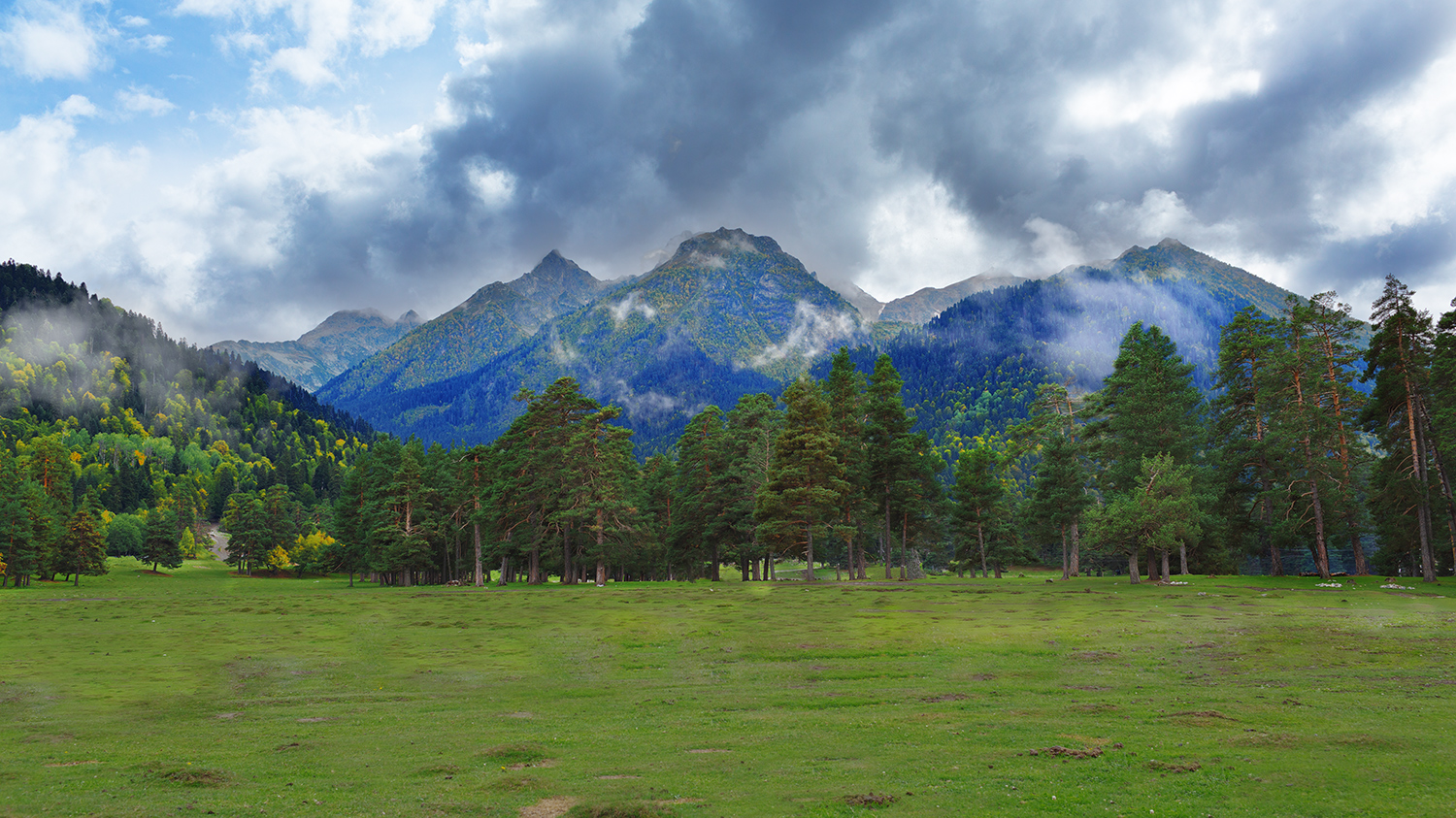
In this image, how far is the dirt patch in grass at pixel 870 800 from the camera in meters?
12.1

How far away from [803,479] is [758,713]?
164 ft

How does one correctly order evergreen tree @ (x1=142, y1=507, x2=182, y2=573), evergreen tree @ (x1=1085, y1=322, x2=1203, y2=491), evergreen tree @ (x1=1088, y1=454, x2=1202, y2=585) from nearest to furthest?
evergreen tree @ (x1=1088, y1=454, x2=1202, y2=585), evergreen tree @ (x1=1085, y1=322, x2=1203, y2=491), evergreen tree @ (x1=142, y1=507, x2=182, y2=573)

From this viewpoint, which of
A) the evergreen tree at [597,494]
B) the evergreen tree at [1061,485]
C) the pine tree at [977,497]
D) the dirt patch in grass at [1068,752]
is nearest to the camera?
the dirt patch in grass at [1068,752]

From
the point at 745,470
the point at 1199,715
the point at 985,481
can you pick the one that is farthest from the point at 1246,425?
the point at 1199,715

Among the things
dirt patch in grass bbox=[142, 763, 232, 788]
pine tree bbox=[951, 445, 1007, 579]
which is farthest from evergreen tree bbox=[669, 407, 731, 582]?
dirt patch in grass bbox=[142, 763, 232, 788]

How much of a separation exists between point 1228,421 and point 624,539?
57.1m

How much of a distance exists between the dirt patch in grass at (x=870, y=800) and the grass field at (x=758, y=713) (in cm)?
13

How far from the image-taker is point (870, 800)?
12.3 metres

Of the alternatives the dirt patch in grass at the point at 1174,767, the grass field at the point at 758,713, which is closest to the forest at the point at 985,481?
the grass field at the point at 758,713

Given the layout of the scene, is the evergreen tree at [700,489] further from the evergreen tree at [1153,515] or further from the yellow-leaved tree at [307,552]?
the yellow-leaved tree at [307,552]

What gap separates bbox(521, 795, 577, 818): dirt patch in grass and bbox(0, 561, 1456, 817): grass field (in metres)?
0.11

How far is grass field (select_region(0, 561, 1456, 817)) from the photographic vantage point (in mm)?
12820

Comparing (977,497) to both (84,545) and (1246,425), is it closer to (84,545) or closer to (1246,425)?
(1246,425)

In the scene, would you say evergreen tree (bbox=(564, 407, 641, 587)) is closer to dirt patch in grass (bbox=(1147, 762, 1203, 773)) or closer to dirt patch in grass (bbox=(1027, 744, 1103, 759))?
dirt patch in grass (bbox=(1027, 744, 1103, 759))
